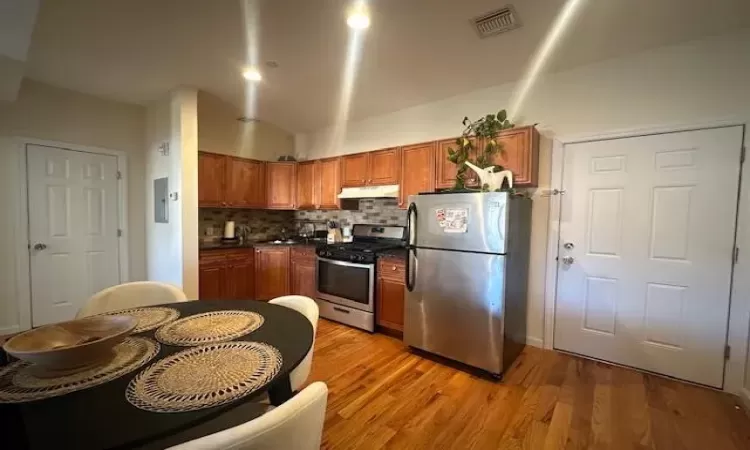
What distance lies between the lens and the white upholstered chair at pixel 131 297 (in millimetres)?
1651

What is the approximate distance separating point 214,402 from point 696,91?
3.53 metres

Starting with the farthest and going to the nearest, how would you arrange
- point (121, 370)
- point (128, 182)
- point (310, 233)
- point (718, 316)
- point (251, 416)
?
point (310, 233) → point (128, 182) → point (718, 316) → point (251, 416) → point (121, 370)

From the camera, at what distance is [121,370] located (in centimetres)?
93

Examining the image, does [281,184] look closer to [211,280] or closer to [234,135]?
[234,135]

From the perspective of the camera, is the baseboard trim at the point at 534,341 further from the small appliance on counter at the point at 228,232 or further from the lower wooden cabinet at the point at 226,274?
the small appliance on counter at the point at 228,232

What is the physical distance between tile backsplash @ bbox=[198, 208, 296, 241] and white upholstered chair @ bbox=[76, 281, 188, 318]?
249 cm

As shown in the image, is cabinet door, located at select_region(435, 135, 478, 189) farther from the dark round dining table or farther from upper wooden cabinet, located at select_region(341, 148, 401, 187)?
the dark round dining table

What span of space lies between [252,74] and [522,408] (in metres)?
3.61

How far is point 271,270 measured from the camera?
13.5 feet

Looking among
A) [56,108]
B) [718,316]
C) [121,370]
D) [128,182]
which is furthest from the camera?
[128,182]

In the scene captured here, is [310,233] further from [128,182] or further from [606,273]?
[606,273]

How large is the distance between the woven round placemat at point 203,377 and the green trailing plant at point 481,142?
7.35ft

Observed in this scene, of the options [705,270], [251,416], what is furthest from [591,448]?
[251,416]

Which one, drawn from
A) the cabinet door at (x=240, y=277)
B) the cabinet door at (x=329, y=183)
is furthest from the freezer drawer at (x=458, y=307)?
the cabinet door at (x=240, y=277)
